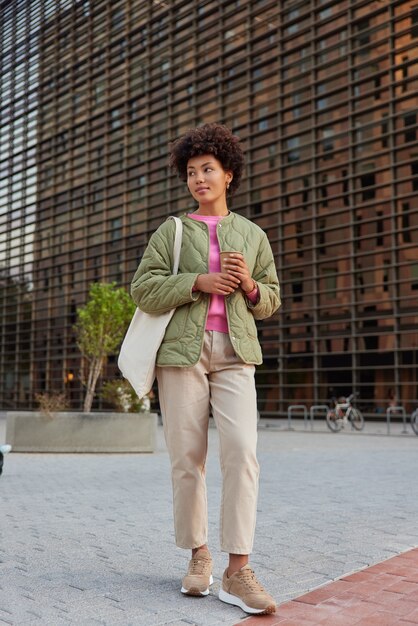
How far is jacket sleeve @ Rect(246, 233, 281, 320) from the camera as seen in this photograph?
3.50 meters

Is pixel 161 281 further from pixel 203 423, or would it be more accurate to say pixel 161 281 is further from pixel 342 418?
pixel 342 418

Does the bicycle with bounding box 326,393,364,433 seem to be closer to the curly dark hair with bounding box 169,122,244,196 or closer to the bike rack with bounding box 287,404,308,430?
the bike rack with bounding box 287,404,308,430

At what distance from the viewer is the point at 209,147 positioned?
11.8 ft

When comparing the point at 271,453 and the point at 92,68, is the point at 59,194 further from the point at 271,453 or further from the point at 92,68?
the point at 271,453

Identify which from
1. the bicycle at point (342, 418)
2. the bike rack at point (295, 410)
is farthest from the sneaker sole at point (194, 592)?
the bike rack at point (295, 410)

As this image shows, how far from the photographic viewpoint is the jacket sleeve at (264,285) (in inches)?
138

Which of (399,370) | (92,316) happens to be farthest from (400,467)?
(399,370)

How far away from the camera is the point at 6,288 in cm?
4203

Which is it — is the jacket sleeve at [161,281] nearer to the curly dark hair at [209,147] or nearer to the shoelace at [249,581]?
the curly dark hair at [209,147]

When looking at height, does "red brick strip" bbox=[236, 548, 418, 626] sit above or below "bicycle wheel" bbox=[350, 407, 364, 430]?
above

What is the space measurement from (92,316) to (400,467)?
21.7 ft

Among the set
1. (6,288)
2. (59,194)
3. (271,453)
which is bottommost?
(271,453)

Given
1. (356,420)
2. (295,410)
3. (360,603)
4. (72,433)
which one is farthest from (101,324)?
(295,410)

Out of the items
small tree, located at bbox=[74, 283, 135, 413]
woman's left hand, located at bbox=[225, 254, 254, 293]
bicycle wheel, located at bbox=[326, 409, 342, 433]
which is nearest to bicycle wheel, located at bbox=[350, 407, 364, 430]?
bicycle wheel, located at bbox=[326, 409, 342, 433]
